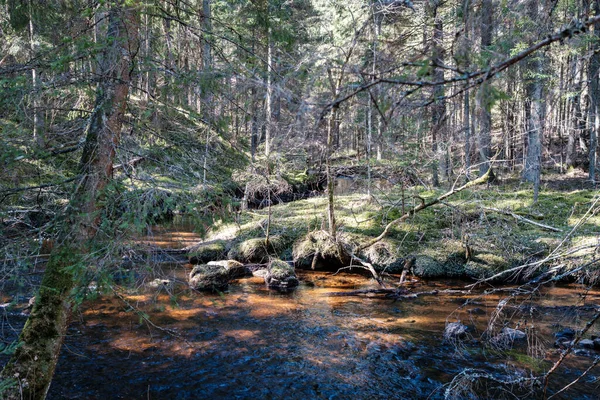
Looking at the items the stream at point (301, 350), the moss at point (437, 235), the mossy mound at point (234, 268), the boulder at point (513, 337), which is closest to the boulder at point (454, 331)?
the stream at point (301, 350)

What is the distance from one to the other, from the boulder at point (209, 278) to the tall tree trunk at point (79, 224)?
16.9ft

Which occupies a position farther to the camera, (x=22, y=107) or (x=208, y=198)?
(x=208, y=198)

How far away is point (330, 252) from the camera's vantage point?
36.3 ft

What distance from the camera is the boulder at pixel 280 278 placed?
9711 millimetres

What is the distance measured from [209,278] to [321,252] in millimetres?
3256

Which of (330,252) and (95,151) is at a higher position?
(95,151)

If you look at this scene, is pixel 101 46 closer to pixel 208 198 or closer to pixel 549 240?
pixel 208 198

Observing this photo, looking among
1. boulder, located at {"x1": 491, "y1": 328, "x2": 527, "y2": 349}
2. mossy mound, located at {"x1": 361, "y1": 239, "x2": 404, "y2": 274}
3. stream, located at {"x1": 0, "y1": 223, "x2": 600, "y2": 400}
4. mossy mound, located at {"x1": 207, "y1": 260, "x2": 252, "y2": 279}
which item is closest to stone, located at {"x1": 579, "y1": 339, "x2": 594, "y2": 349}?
stream, located at {"x1": 0, "y1": 223, "x2": 600, "y2": 400}

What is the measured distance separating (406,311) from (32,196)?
662 centimetres

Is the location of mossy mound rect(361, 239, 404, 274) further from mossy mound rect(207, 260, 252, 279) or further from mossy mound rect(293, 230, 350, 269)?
mossy mound rect(207, 260, 252, 279)

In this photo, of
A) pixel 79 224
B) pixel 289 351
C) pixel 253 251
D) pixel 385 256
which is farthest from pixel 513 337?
pixel 253 251

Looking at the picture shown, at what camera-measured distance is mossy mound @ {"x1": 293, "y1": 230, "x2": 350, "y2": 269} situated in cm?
1104

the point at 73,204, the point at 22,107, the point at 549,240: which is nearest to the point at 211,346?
the point at 73,204

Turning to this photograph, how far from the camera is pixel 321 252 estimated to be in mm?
11148
